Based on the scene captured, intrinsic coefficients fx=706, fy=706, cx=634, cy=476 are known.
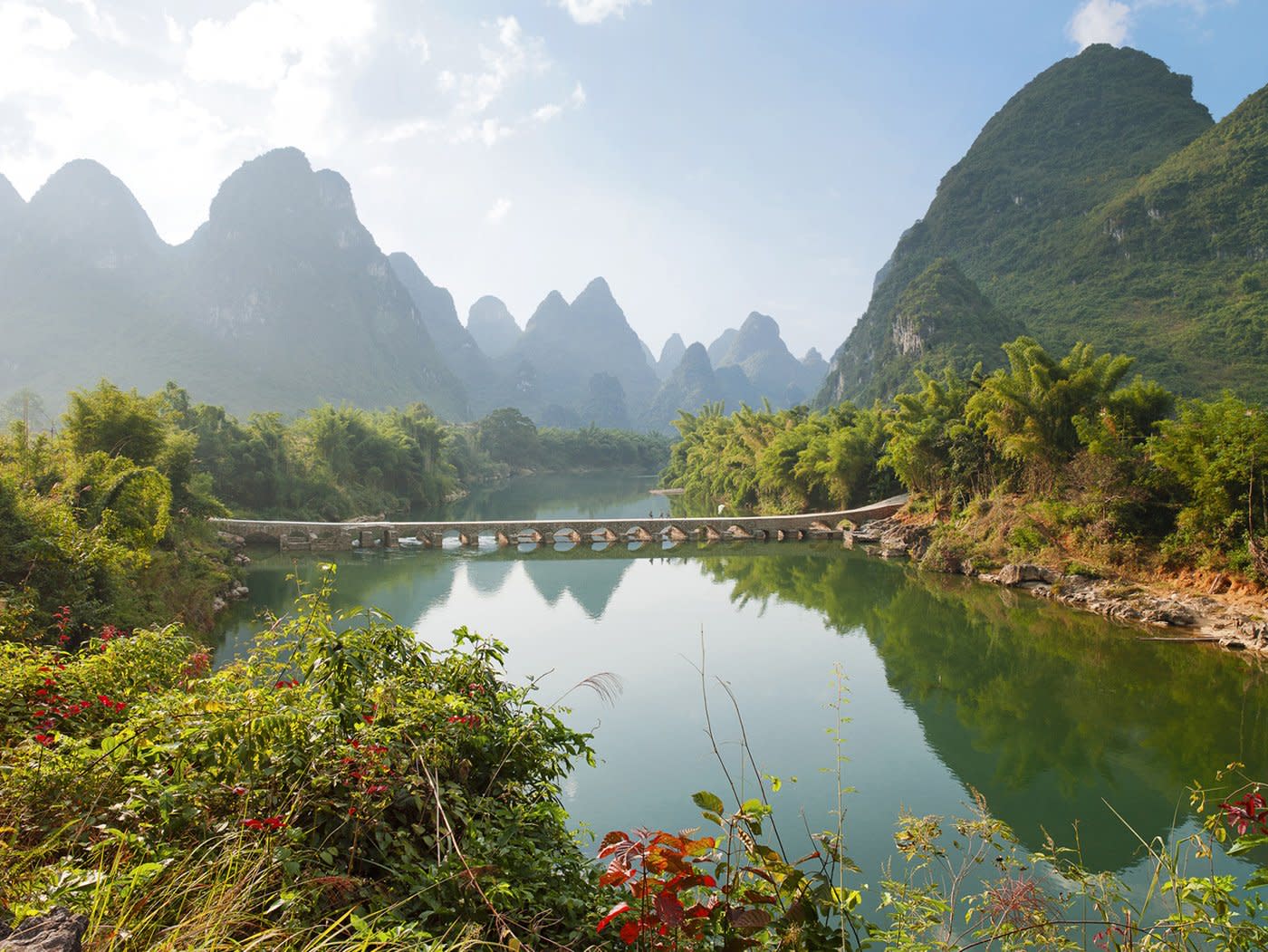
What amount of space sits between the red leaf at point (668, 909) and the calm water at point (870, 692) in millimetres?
871

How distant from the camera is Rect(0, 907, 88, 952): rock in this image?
42.1 inches

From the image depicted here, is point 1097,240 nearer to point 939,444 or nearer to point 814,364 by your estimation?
point 939,444

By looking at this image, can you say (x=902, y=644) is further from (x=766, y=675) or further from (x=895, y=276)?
(x=895, y=276)

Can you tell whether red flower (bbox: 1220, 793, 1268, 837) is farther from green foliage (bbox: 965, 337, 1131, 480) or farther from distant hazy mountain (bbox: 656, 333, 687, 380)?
distant hazy mountain (bbox: 656, 333, 687, 380)

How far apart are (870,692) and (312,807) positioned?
298 inches

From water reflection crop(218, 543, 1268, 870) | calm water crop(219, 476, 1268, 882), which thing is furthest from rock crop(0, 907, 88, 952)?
water reflection crop(218, 543, 1268, 870)

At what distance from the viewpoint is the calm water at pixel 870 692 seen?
5.54m

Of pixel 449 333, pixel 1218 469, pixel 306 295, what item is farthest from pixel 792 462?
pixel 449 333

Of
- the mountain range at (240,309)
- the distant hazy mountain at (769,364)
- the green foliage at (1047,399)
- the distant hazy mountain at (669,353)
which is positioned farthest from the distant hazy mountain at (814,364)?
the green foliage at (1047,399)

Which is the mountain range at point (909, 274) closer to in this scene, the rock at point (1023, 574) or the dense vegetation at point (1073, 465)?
the dense vegetation at point (1073, 465)

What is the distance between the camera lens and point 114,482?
321 inches

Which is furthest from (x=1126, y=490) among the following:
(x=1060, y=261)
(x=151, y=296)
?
(x=151, y=296)

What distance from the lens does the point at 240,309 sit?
2516 inches

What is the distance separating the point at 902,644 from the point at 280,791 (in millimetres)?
9884
